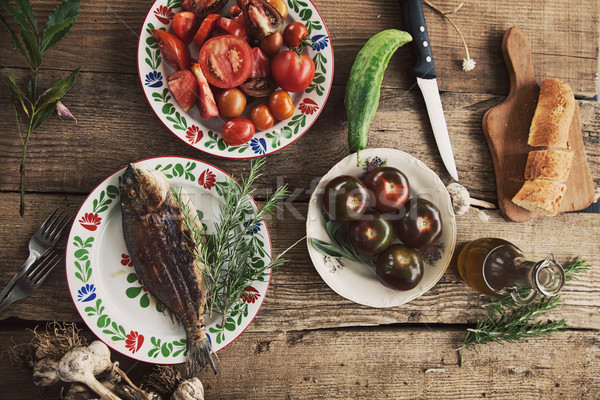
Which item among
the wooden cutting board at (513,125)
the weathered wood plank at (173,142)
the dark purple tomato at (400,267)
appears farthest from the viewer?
the wooden cutting board at (513,125)

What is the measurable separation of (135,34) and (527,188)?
1729 mm

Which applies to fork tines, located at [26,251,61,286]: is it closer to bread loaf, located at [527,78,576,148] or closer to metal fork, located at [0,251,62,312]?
metal fork, located at [0,251,62,312]

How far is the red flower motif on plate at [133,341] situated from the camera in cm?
153

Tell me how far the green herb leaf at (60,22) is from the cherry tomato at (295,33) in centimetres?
77

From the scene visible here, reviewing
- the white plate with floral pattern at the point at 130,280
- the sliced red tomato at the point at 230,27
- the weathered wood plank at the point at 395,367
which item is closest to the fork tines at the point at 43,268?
the white plate with floral pattern at the point at 130,280

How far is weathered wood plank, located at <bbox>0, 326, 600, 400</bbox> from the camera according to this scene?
1.69 metres

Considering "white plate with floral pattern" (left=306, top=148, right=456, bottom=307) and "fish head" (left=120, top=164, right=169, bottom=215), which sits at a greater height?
"fish head" (left=120, top=164, right=169, bottom=215)

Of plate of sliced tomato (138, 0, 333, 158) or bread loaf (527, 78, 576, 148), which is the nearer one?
plate of sliced tomato (138, 0, 333, 158)

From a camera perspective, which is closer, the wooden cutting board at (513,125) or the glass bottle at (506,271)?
the glass bottle at (506,271)

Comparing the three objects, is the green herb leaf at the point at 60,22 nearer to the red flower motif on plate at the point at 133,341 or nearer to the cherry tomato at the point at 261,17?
the cherry tomato at the point at 261,17

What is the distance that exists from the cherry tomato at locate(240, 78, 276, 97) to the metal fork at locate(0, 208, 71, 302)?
0.87m

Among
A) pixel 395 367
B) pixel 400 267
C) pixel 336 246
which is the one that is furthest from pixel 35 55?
pixel 395 367

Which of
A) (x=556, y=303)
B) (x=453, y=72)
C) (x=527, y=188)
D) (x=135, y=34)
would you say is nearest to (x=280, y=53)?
(x=135, y=34)

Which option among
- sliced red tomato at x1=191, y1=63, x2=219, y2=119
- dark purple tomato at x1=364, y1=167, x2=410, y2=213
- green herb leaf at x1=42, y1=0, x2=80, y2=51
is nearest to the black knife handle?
dark purple tomato at x1=364, y1=167, x2=410, y2=213
